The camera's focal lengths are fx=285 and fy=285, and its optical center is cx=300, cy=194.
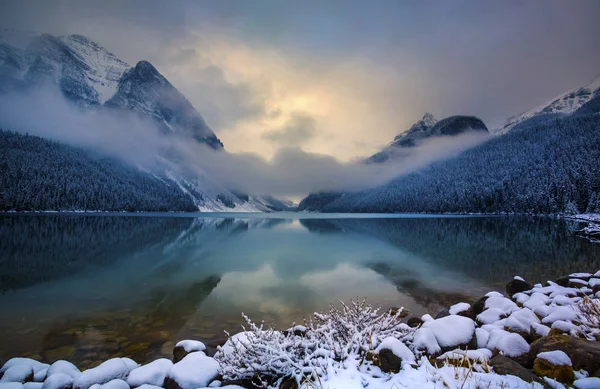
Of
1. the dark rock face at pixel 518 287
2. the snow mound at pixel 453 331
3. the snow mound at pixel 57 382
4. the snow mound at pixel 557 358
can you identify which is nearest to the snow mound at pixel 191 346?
the snow mound at pixel 57 382

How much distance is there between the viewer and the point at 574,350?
16.1 feet

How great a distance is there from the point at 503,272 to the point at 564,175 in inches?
4684

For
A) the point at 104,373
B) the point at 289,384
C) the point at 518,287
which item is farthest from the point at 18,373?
the point at 518,287

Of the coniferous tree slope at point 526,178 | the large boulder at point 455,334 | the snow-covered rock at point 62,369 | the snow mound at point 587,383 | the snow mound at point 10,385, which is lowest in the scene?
the snow-covered rock at point 62,369

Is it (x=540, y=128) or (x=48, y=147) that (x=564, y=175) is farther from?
(x=48, y=147)

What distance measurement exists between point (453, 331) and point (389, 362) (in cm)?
247

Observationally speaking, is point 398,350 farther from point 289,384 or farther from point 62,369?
point 62,369

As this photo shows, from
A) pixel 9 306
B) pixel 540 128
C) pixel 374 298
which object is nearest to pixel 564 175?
pixel 540 128

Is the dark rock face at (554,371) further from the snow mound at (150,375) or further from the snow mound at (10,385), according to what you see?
the snow mound at (10,385)

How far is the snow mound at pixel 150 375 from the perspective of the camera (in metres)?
5.73

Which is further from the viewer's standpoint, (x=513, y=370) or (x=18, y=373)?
(x=18, y=373)

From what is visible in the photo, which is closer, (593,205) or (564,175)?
(593,205)

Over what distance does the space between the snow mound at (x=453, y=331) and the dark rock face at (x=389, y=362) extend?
203 centimetres

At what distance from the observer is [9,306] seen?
1273 cm
